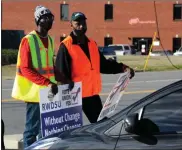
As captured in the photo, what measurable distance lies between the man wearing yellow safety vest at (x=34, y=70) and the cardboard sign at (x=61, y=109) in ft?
0.46

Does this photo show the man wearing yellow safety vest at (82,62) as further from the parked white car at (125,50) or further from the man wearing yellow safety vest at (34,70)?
the parked white car at (125,50)

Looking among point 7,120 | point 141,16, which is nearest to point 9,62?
point 7,120

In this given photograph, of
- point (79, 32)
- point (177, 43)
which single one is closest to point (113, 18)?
point (177, 43)

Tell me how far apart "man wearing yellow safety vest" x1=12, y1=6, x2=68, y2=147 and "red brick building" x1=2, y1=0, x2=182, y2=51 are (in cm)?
5314

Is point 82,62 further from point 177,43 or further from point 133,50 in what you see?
point 177,43

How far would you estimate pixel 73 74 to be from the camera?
6238 millimetres

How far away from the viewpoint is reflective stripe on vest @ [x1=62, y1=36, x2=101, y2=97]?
6211 millimetres

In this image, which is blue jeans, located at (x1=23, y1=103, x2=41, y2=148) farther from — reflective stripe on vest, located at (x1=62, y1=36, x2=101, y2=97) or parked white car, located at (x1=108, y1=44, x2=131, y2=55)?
parked white car, located at (x1=108, y1=44, x2=131, y2=55)

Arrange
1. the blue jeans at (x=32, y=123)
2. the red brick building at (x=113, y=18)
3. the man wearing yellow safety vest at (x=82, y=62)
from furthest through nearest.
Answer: the red brick building at (x=113, y=18)
the man wearing yellow safety vest at (x=82, y=62)
the blue jeans at (x=32, y=123)

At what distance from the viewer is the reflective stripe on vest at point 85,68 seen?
621 cm

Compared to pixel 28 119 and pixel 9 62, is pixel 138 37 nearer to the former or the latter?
pixel 9 62

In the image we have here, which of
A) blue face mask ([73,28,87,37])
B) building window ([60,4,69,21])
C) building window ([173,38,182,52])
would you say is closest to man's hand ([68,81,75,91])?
blue face mask ([73,28,87,37])

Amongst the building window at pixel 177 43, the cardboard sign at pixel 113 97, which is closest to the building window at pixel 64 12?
the building window at pixel 177 43

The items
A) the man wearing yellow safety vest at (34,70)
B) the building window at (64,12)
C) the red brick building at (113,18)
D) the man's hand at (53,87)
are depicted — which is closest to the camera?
the man's hand at (53,87)
